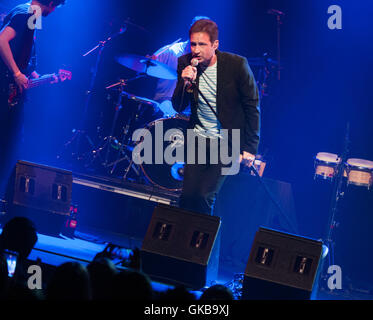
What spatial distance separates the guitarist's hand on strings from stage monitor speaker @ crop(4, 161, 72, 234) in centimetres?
81

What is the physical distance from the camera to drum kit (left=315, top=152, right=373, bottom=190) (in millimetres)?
6828

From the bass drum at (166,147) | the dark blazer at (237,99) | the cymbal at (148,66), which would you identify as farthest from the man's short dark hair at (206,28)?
the cymbal at (148,66)

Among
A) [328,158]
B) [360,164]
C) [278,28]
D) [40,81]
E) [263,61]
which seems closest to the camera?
[40,81]

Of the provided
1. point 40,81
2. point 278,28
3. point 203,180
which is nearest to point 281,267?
point 203,180

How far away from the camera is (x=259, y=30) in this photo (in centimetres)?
847

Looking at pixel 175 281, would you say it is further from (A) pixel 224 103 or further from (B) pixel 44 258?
(A) pixel 224 103

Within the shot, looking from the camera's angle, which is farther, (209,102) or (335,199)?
(335,199)

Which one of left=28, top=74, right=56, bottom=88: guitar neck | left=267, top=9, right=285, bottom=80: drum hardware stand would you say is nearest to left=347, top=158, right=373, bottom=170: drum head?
left=267, top=9, right=285, bottom=80: drum hardware stand

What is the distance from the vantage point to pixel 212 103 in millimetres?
4285

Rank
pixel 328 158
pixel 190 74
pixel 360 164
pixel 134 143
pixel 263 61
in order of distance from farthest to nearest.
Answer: pixel 263 61 < pixel 134 143 < pixel 328 158 < pixel 360 164 < pixel 190 74

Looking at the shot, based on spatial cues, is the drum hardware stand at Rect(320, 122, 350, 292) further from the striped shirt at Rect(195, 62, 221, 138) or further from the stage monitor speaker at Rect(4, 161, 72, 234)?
the stage monitor speaker at Rect(4, 161, 72, 234)

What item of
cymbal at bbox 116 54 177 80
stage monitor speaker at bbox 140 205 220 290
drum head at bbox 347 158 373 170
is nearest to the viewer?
stage monitor speaker at bbox 140 205 220 290

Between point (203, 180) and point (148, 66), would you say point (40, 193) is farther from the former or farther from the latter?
point (148, 66)

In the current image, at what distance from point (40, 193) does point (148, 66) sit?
2741mm
